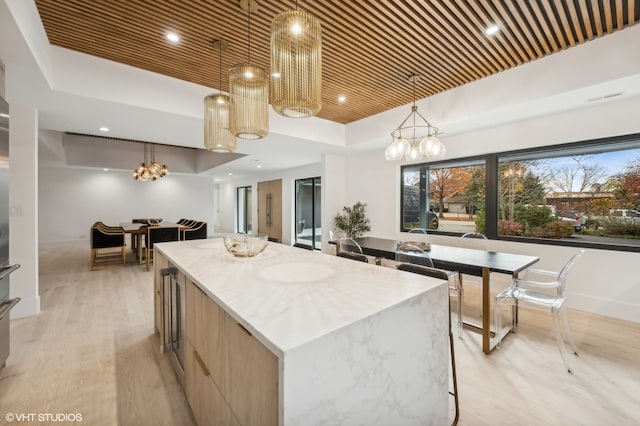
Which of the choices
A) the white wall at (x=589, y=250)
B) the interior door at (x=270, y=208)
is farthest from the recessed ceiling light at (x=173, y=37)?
the interior door at (x=270, y=208)

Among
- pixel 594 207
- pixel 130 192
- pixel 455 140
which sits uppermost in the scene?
pixel 455 140

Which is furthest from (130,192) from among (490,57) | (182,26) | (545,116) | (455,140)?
(545,116)

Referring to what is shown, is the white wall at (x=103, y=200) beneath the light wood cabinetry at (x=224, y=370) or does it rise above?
above

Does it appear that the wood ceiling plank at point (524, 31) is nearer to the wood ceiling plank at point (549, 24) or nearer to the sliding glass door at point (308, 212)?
the wood ceiling plank at point (549, 24)

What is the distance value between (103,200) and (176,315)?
8835 mm

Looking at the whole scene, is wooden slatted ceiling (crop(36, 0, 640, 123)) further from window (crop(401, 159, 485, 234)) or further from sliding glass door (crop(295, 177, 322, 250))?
sliding glass door (crop(295, 177, 322, 250))

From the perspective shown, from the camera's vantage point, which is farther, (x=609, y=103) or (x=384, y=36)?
(x=609, y=103)

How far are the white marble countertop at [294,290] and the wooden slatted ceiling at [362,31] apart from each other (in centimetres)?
199

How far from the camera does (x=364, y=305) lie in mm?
1099

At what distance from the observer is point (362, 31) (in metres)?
2.54

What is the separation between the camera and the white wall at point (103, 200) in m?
7.88

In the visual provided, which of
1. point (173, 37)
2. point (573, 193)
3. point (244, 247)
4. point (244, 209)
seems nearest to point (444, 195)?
point (573, 193)

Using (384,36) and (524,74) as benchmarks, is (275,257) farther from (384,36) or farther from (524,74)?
(524,74)

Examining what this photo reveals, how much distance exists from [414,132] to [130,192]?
9.00 meters
